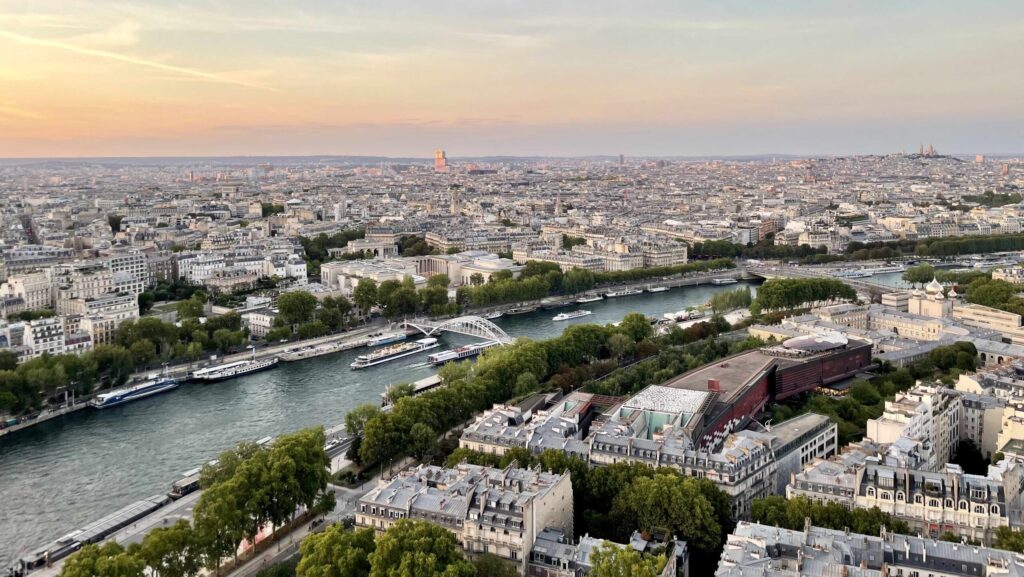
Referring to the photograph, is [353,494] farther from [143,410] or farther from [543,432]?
[143,410]

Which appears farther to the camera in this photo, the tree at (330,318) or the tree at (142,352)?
the tree at (330,318)

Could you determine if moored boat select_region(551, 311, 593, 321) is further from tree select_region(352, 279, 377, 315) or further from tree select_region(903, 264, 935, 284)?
tree select_region(903, 264, 935, 284)

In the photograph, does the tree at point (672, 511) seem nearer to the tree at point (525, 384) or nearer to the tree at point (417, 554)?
the tree at point (417, 554)

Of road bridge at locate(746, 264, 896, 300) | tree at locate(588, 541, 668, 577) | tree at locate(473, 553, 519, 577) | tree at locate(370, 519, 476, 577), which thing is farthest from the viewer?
road bridge at locate(746, 264, 896, 300)

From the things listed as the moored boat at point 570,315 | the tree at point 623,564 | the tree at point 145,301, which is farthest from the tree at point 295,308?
the tree at point 623,564

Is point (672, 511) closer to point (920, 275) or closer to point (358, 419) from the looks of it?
point (358, 419)

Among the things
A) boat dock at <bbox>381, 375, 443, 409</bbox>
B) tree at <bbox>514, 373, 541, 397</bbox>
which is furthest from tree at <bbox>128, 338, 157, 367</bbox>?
tree at <bbox>514, 373, 541, 397</bbox>
